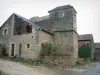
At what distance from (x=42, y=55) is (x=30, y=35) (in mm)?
3988

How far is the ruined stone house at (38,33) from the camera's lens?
23.0 m

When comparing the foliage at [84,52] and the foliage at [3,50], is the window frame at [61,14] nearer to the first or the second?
the foliage at [3,50]

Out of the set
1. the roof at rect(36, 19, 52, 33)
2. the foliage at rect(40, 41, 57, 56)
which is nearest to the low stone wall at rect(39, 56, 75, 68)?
the foliage at rect(40, 41, 57, 56)

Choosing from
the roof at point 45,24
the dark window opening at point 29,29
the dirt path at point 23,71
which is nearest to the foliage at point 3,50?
the dark window opening at point 29,29

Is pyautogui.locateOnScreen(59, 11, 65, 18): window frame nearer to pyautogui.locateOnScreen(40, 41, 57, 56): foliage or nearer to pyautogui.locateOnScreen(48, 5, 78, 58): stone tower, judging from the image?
pyautogui.locateOnScreen(48, 5, 78, 58): stone tower

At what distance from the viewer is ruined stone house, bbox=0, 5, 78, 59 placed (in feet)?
75.4

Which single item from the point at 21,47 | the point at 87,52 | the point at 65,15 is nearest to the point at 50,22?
the point at 65,15

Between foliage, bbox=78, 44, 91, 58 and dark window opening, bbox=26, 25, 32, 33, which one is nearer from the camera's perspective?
dark window opening, bbox=26, 25, 32, 33

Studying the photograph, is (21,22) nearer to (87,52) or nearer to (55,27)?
(55,27)

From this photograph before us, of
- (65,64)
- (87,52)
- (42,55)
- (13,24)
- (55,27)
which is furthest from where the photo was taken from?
(87,52)

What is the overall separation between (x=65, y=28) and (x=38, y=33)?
6.88 m

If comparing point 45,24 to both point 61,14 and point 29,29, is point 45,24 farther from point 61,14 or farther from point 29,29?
point 29,29

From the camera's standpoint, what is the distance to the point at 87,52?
3797 cm

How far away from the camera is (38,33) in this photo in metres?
22.7
